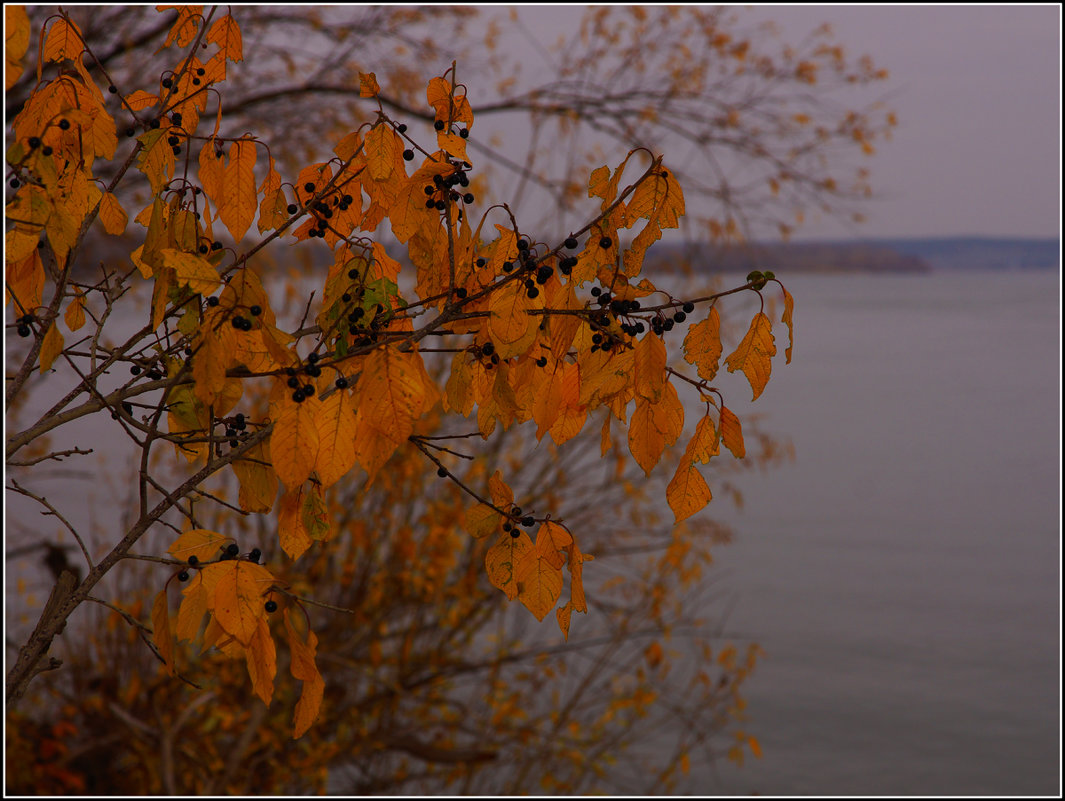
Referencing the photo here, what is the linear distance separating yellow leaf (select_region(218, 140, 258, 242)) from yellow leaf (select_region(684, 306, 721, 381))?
55cm

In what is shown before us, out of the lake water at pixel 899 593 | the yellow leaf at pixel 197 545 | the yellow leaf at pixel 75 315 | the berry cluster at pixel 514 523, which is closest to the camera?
the yellow leaf at pixel 197 545

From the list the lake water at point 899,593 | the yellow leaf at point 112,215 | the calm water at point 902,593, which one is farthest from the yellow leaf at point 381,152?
the calm water at point 902,593

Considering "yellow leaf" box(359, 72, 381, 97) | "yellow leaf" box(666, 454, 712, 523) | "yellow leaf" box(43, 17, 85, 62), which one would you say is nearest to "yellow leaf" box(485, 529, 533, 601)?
"yellow leaf" box(666, 454, 712, 523)

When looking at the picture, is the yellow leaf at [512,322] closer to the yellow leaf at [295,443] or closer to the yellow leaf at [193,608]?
the yellow leaf at [295,443]

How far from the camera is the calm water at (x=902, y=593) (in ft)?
14.5

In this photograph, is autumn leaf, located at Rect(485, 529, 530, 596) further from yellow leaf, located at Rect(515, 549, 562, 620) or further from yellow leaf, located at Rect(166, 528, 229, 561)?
yellow leaf, located at Rect(166, 528, 229, 561)

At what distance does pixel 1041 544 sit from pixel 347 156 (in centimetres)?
591

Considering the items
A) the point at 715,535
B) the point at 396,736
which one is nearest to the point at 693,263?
the point at 715,535

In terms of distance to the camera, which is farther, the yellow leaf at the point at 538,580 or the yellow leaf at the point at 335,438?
the yellow leaf at the point at 538,580

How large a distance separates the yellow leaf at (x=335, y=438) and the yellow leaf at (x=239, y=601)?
120 mm

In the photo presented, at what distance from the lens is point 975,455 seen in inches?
295

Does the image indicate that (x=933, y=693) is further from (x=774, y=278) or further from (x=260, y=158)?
(x=774, y=278)

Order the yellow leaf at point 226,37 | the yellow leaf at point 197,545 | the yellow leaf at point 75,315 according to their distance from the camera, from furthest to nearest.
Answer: the yellow leaf at point 226,37 → the yellow leaf at point 75,315 → the yellow leaf at point 197,545

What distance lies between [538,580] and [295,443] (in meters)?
0.32
